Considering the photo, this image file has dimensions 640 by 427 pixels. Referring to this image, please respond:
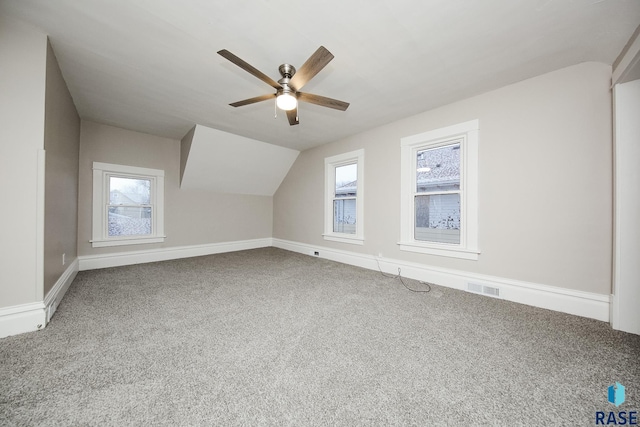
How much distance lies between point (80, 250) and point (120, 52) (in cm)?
327

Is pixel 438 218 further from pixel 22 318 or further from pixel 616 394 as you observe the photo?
pixel 22 318

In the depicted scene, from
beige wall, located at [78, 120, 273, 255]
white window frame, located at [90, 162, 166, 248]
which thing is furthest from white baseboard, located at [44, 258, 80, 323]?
beige wall, located at [78, 120, 273, 255]

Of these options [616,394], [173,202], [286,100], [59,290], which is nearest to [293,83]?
[286,100]

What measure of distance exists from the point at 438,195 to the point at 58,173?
4455 millimetres

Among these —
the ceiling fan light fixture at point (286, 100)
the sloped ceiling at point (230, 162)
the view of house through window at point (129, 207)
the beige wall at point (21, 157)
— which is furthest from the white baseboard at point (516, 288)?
the view of house through window at point (129, 207)

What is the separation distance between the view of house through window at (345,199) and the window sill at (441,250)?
1144 millimetres

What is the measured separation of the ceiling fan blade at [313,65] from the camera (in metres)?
1.56

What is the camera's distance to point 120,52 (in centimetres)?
200

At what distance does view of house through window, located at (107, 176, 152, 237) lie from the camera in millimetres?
3901

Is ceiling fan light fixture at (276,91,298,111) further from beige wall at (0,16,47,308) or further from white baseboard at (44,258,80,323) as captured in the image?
white baseboard at (44,258,80,323)

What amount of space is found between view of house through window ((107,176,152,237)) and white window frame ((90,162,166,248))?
0.07 metres

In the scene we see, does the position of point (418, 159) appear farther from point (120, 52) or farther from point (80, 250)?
point (80, 250)

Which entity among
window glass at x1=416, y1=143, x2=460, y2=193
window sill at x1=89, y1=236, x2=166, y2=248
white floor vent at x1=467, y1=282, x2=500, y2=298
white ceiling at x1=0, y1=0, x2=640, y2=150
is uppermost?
white ceiling at x1=0, y1=0, x2=640, y2=150

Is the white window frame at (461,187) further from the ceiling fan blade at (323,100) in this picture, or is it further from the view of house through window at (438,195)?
the ceiling fan blade at (323,100)
